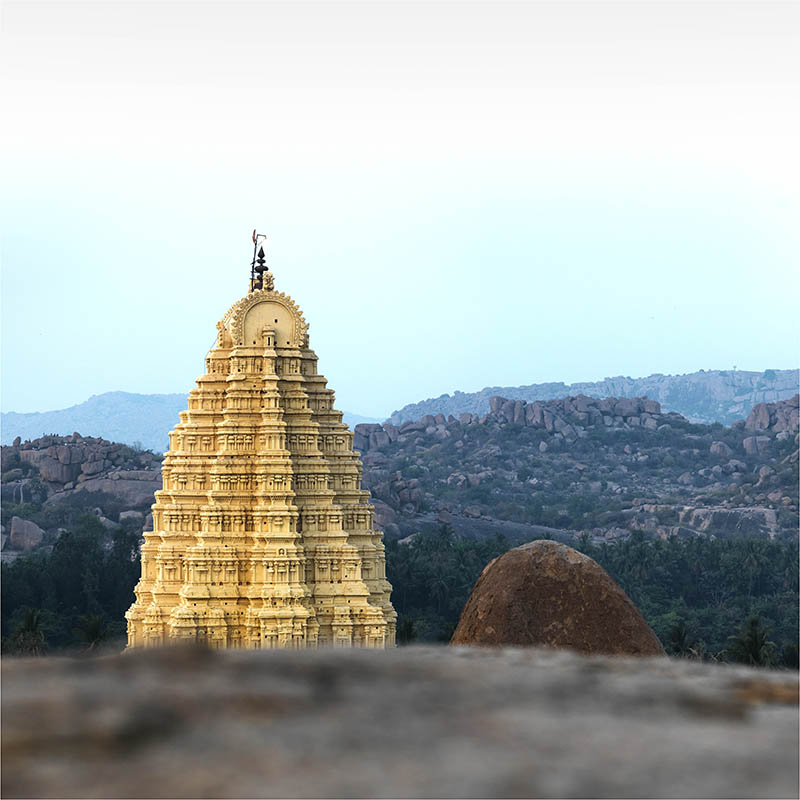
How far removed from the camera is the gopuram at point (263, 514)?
123 ft

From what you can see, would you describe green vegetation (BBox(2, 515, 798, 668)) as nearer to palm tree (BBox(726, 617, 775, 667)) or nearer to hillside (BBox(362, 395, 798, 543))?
palm tree (BBox(726, 617, 775, 667))

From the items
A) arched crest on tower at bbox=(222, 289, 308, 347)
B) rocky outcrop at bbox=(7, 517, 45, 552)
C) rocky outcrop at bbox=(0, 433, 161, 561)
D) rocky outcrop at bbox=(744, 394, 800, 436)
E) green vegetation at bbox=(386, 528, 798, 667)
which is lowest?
green vegetation at bbox=(386, 528, 798, 667)

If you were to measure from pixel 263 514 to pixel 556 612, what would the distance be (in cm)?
1436

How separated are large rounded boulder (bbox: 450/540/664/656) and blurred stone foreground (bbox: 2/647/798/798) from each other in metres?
15.2

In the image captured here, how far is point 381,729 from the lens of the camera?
8047 mm

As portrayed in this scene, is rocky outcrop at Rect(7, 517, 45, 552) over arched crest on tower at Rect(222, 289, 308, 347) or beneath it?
A: beneath

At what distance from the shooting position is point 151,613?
3853cm

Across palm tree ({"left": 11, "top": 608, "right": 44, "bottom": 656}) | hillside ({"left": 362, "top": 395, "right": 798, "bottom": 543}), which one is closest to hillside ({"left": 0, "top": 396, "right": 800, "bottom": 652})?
hillside ({"left": 362, "top": 395, "right": 798, "bottom": 543})

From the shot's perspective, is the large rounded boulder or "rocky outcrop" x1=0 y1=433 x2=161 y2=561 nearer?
the large rounded boulder

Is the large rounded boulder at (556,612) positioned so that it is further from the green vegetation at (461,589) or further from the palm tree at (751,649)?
the green vegetation at (461,589)

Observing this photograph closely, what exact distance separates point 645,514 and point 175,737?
136612mm

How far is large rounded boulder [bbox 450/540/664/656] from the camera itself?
979 inches

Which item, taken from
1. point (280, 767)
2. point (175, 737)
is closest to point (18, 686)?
point (175, 737)

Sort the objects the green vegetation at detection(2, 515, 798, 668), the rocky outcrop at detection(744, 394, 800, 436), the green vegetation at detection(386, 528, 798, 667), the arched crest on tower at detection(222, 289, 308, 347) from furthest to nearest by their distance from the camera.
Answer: the rocky outcrop at detection(744, 394, 800, 436) → the green vegetation at detection(386, 528, 798, 667) → the green vegetation at detection(2, 515, 798, 668) → the arched crest on tower at detection(222, 289, 308, 347)
